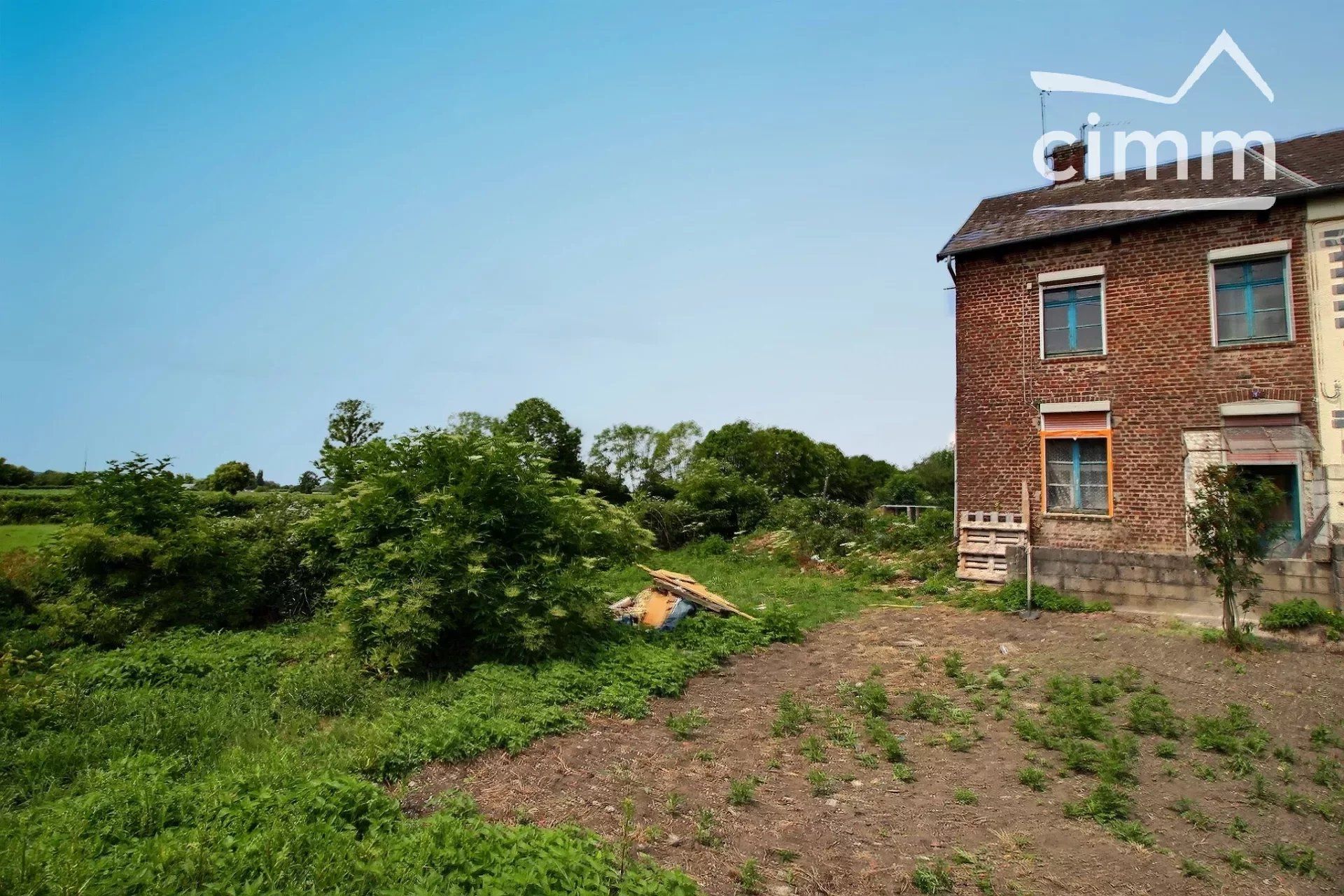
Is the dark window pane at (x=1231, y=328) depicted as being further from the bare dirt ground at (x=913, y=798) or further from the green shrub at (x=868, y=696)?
the green shrub at (x=868, y=696)

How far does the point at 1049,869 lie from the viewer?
4340mm

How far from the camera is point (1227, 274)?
539 inches

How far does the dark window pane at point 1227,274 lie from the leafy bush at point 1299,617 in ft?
20.8

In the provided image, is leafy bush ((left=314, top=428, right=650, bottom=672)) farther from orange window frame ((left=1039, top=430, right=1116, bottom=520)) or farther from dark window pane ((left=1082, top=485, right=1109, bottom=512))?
dark window pane ((left=1082, top=485, right=1109, bottom=512))

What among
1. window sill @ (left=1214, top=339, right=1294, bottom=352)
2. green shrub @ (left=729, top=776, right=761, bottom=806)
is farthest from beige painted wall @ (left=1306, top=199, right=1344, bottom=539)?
green shrub @ (left=729, top=776, right=761, bottom=806)

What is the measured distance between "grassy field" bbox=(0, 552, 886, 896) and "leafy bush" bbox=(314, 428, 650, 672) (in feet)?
1.38

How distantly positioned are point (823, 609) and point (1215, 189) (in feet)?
36.8

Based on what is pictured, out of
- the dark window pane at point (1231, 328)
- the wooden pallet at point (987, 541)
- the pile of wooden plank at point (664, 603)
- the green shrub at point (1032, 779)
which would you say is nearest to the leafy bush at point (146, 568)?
the pile of wooden plank at point (664, 603)

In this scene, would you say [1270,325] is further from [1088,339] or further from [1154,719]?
[1154,719]

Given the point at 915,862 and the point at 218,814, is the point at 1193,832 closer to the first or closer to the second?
the point at 915,862

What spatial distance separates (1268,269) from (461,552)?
49.4 ft

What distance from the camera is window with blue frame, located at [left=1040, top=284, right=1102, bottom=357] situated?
14.9 meters

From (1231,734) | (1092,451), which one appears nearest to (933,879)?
(1231,734)

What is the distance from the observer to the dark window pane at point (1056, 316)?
15.2m
